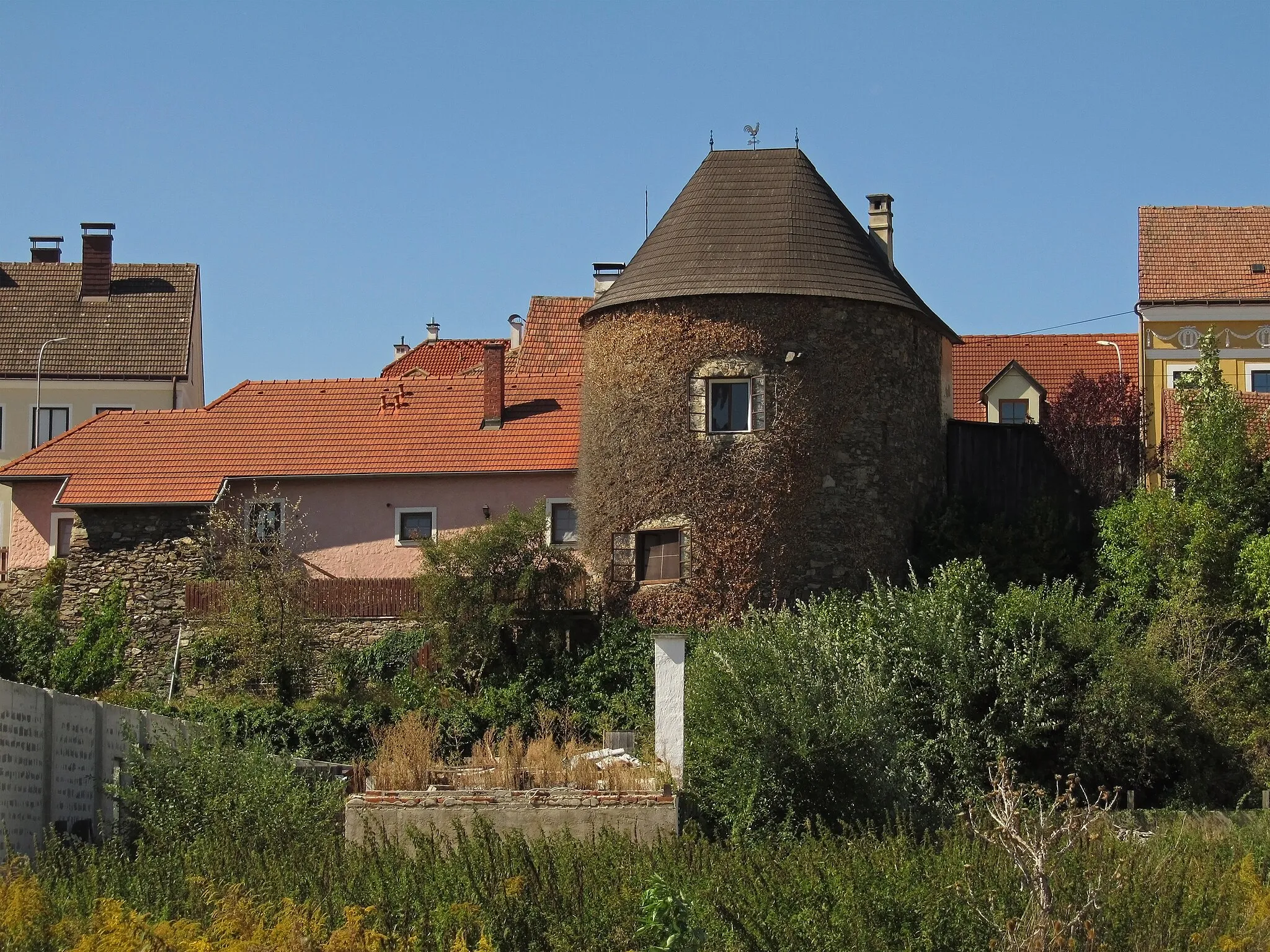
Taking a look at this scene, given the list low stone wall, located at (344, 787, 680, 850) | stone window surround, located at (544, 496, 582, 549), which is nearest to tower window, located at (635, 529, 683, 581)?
stone window surround, located at (544, 496, 582, 549)

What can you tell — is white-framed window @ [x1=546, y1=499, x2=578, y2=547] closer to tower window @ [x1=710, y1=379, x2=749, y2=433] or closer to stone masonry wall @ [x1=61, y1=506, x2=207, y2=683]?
tower window @ [x1=710, y1=379, x2=749, y2=433]

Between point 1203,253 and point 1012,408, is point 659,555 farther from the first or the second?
point 1012,408

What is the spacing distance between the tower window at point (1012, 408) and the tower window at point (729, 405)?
554 inches

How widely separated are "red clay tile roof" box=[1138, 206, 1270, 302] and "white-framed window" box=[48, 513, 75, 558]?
68.1 ft

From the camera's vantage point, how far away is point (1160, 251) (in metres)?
38.7

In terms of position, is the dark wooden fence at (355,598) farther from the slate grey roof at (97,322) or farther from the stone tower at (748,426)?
the slate grey roof at (97,322)

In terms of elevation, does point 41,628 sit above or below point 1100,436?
below

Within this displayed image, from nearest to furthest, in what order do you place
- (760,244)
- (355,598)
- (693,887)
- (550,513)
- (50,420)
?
1. (693,887)
2. (760,244)
3. (355,598)
4. (550,513)
5. (50,420)

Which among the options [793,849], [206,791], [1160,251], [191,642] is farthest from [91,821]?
[1160,251]

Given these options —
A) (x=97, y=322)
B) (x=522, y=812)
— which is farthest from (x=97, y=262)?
(x=522, y=812)

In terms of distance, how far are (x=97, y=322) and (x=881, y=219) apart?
64.8 feet

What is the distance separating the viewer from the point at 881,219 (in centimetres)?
4019

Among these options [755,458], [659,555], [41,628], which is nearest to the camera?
Answer: [755,458]

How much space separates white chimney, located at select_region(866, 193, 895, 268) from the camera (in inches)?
1565
